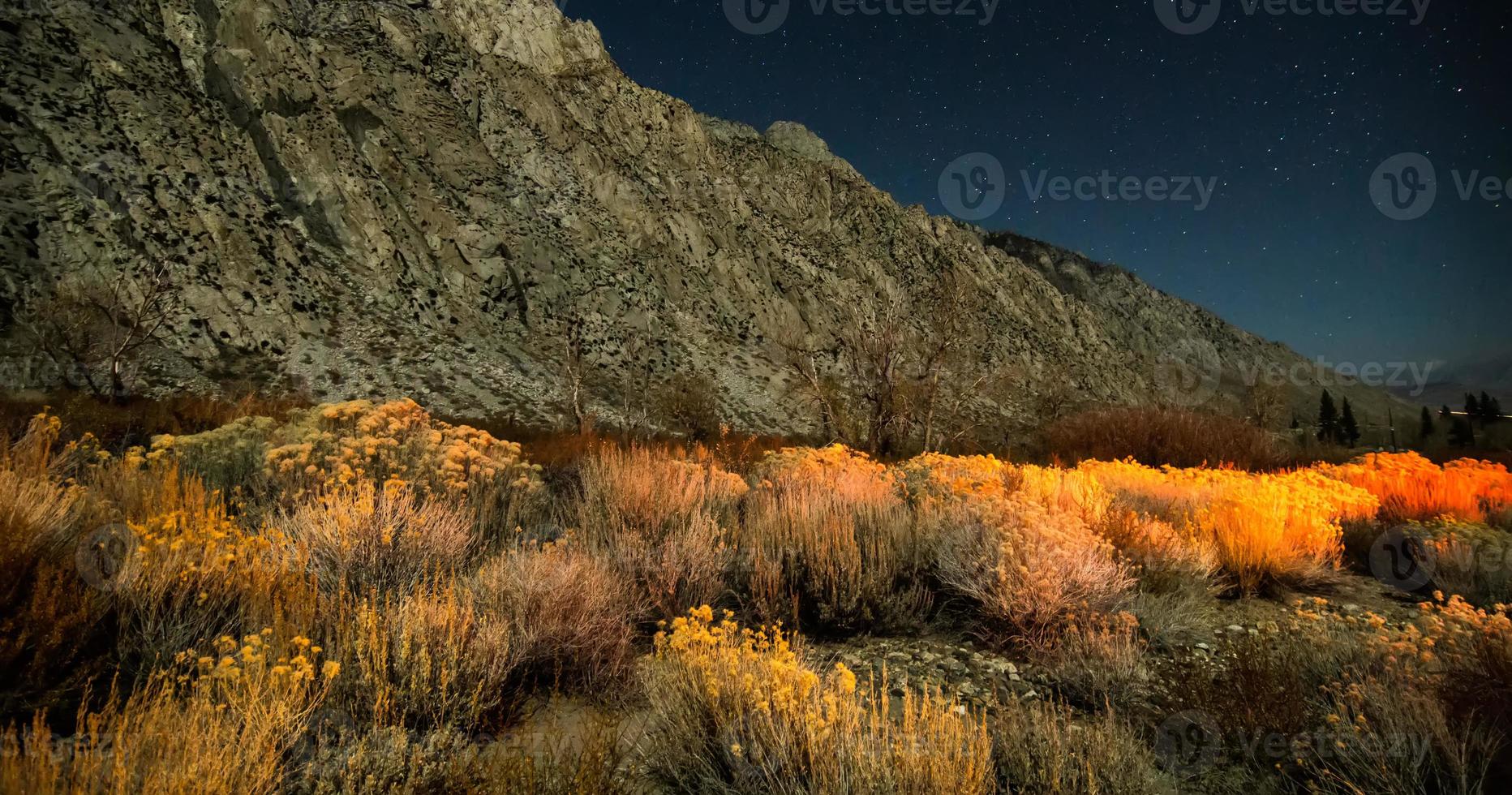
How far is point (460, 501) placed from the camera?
5359 millimetres

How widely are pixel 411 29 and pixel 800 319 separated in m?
34.9

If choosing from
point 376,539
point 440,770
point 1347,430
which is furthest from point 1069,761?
point 1347,430

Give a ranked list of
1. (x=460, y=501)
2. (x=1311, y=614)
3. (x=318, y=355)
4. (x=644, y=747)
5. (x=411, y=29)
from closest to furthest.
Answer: (x=644, y=747), (x=1311, y=614), (x=460, y=501), (x=318, y=355), (x=411, y=29)

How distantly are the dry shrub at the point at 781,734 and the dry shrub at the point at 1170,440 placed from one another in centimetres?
1210

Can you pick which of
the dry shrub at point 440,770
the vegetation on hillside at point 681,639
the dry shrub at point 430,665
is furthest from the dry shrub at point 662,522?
the dry shrub at point 440,770

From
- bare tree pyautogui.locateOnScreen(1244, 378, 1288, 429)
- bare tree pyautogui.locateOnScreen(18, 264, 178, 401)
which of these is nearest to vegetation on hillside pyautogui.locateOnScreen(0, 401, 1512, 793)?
bare tree pyautogui.locateOnScreen(18, 264, 178, 401)

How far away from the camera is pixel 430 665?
279cm

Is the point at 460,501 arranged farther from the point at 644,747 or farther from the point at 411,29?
the point at 411,29

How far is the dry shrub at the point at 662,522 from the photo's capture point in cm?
434

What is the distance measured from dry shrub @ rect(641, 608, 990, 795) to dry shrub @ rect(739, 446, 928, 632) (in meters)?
1.37

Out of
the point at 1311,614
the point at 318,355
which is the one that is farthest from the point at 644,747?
the point at 318,355

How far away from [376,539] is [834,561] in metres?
3.17

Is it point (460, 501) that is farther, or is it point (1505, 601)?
point (460, 501)

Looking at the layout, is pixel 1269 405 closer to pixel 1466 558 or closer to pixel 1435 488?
pixel 1435 488
